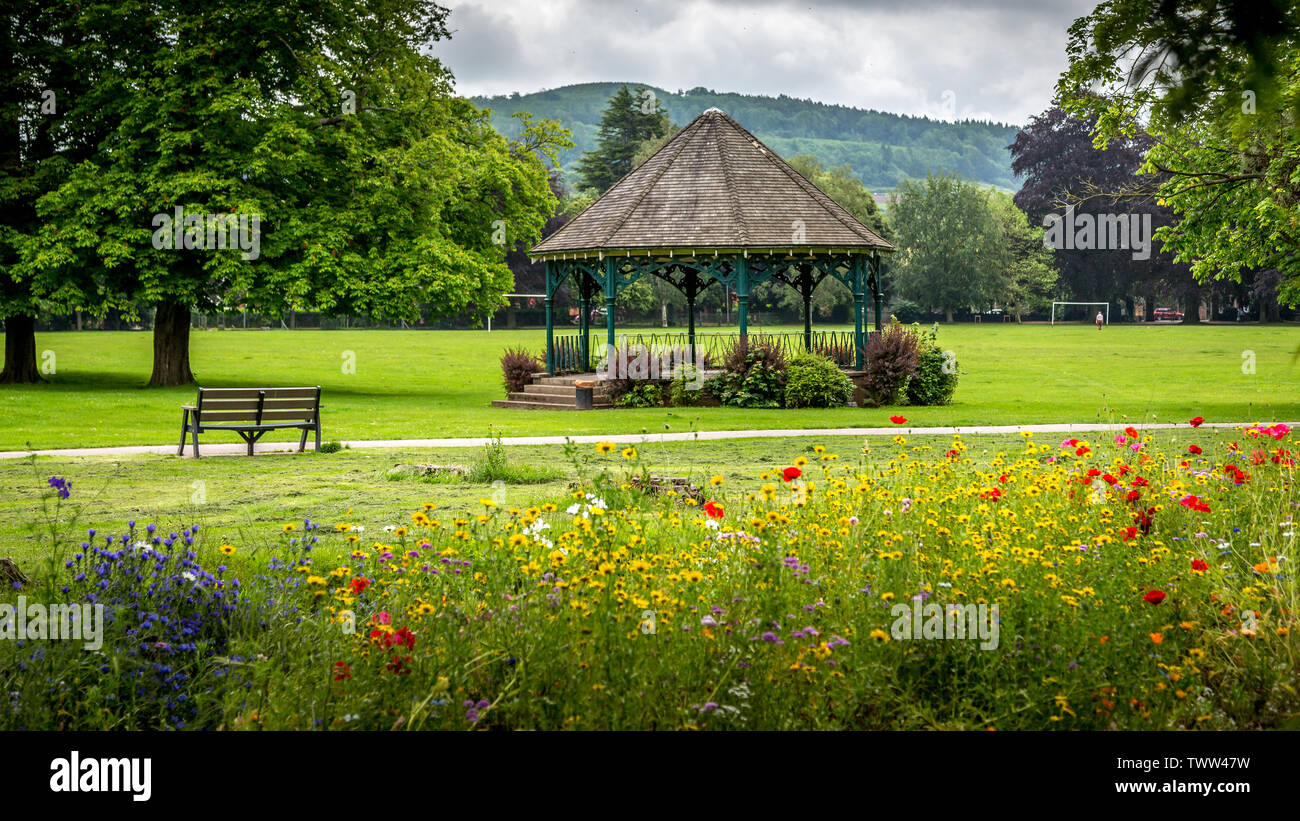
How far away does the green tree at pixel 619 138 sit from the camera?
83500mm

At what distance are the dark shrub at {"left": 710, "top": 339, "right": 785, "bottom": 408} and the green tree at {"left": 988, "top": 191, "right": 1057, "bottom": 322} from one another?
2448 inches

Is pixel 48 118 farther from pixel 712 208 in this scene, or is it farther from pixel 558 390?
pixel 712 208

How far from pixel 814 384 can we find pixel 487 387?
1332 cm

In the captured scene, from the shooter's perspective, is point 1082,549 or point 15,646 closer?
point 15,646

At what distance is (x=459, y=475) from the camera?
13.3 meters

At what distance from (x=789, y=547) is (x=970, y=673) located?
131 cm

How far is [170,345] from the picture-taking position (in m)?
31.6

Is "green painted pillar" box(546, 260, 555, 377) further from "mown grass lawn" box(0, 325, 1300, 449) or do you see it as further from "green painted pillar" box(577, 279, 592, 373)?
"mown grass lawn" box(0, 325, 1300, 449)

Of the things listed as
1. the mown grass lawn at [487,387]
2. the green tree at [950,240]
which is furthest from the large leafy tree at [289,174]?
the green tree at [950,240]

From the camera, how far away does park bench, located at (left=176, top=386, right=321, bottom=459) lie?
642 inches

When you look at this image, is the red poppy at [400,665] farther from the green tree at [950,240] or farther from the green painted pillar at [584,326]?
the green tree at [950,240]

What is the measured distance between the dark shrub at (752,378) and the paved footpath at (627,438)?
18.1 ft
